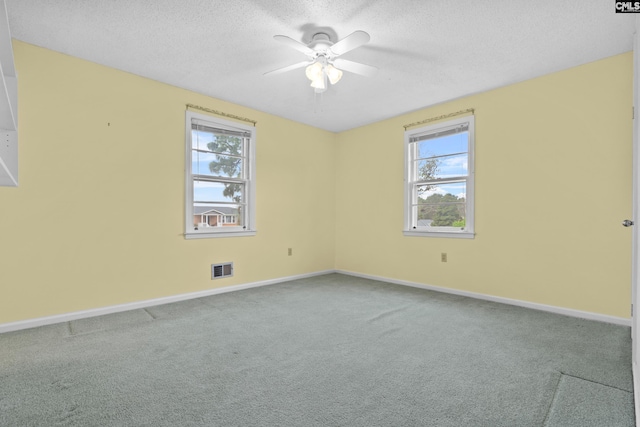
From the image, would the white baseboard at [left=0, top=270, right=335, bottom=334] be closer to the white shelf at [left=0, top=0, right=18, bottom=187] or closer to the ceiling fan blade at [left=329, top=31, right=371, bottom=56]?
the white shelf at [left=0, top=0, right=18, bottom=187]

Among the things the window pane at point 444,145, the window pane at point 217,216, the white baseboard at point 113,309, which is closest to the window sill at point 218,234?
the window pane at point 217,216

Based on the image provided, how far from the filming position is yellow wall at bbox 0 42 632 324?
2707mm

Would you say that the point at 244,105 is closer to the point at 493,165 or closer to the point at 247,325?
the point at 247,325

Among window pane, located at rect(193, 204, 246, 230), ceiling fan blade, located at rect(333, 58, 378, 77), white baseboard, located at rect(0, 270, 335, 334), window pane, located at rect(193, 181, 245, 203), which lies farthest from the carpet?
ceiling fan blade, located at rect(333, 58, 378, 77)

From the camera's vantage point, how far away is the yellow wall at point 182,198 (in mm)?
2707

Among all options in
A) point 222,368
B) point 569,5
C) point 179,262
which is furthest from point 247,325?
point 569,5

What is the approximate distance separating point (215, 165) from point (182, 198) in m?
0.63

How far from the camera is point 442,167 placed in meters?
4.11

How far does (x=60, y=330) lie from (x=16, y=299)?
469 millimetres

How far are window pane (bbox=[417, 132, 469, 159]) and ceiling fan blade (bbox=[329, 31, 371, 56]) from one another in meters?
2.21

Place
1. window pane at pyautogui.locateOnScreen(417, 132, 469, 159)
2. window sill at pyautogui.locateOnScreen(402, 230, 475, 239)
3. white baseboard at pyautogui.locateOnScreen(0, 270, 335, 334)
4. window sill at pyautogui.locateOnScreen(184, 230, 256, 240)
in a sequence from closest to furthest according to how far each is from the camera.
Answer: white baseboard at pyautogui.locateOnScreen(0, 270, 335, 334)
window sill at pyautogui.locateOnScreen(184, 230, 256, 240)
window sill at pyautogui.locateOnScreen(402, 230, 475, 239)
window pane at pyautogui.locateOnScreen(417, 132, 469, 159)

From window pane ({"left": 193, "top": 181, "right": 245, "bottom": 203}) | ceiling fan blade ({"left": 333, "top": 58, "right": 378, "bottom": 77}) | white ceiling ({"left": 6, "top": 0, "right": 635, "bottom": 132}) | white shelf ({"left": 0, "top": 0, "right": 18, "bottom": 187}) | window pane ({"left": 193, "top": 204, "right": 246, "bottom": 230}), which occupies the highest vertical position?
white ceiling ({"left": 6, "top": 0, "right": 635, "bottom": 132})

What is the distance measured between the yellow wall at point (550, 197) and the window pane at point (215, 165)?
2.53 m

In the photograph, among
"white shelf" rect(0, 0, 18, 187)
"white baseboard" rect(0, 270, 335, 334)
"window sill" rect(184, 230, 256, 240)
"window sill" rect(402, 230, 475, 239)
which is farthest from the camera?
"window sill" rect(402, 230, 475, 239)
